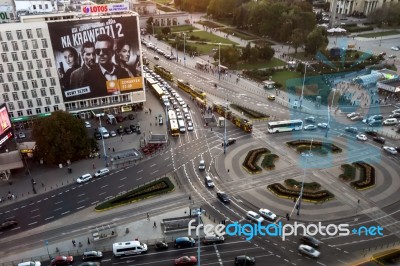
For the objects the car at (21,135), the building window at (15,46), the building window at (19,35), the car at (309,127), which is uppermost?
the building window at (19,35)

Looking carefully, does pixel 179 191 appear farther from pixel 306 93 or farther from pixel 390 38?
pixel 390 38

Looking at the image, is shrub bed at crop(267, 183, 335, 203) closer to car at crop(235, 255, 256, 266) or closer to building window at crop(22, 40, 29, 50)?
car at crop(235, 255, 256, 266)

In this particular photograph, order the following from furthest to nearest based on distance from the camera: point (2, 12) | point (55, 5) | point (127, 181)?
point (55, 5), point (2, 12), point (127, 181)

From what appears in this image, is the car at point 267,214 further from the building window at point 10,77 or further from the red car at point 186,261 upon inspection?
the building window at point 10,77

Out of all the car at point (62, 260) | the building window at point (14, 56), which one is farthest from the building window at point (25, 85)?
the car at point (62, 260)

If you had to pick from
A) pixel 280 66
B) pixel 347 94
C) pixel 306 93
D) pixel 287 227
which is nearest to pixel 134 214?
pixel 287 227

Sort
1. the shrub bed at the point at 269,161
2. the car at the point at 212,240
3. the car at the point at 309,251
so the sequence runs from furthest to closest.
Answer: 1. the shrub bed at the point at 269,161
2. the car at the point at 212,240
3. the car at the point at 309,251

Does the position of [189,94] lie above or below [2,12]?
below
